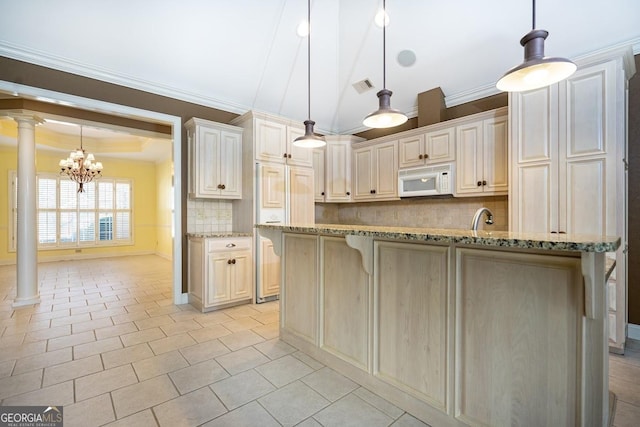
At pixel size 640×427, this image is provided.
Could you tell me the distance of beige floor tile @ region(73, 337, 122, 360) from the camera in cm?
251

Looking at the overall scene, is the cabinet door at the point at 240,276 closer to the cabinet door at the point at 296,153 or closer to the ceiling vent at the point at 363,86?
the cabinet door at the point at 296,153

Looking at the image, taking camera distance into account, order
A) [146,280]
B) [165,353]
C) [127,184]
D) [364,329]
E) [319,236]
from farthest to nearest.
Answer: [127,184] < [146,280] < [165,353] < [319,236] < [364,329]

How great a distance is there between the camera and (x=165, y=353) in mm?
2533

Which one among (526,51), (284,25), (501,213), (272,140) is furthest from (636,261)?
(284,25)

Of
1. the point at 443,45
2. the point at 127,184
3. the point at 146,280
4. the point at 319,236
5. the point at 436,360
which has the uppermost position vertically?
the point at 443,45

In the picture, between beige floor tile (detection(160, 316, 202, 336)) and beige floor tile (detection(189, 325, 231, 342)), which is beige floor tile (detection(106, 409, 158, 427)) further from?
beige floor tile (detection(160, 316, 202, 336))

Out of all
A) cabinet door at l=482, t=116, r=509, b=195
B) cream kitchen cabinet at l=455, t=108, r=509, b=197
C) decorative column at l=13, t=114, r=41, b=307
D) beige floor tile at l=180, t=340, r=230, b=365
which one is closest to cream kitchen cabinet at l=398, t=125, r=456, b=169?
cream kitchen cabinet at l=455, t=108, r=509, b=197

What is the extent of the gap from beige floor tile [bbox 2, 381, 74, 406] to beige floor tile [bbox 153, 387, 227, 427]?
2.02 feet

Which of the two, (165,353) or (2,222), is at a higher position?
(2,222)

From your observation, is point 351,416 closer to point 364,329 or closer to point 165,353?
point 364,329

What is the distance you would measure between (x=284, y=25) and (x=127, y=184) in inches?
280

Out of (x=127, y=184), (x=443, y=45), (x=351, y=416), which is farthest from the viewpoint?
(x=127, y=184)

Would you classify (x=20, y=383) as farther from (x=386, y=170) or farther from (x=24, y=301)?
(x=386, y=170)

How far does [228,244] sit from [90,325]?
1.60 m
